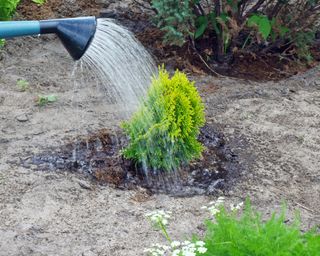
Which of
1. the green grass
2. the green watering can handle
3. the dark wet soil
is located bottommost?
the dark wet soil

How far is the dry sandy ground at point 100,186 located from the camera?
3.71 metres

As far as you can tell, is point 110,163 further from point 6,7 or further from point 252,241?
point 6,7

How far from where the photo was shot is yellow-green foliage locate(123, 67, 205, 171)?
167 inches

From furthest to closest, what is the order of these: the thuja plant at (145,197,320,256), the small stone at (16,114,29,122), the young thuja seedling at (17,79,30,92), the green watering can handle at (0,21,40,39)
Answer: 1. the young thuja seedling at (17,79,30,92)
2. the small stone at (16,114,29,122)
3. the thuja plant at (145,197,320,256)
4. the green watering can handle at (0,21,40,39)

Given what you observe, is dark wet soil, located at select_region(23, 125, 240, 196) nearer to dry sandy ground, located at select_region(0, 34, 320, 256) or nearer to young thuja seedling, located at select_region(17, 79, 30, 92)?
dry sandy ground, located at select_region(0, 34, 320, 256)

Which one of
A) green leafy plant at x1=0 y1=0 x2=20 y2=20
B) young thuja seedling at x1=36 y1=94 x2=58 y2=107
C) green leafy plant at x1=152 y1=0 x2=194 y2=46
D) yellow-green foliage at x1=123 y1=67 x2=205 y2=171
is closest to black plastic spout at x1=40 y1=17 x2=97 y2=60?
yellow-green foliage at x1=123 y1=67 x2=205 y2=171

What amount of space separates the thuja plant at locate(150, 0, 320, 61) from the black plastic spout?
3.17 metres

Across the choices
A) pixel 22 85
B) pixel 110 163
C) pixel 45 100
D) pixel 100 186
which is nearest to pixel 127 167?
pixel 110 163

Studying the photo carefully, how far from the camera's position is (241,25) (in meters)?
6.13

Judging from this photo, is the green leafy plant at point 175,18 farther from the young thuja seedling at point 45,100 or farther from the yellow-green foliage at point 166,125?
the yellow-green foliage at point 166,125

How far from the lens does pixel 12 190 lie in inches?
160

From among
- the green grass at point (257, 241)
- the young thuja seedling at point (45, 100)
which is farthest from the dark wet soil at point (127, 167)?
the green grass at point (257, 241)

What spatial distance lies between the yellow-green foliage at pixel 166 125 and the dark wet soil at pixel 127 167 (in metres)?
0.08

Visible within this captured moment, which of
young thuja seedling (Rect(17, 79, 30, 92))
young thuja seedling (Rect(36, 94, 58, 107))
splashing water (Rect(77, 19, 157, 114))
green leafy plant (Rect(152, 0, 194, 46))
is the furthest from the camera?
green leafy plant (Rect(152, 0, 194, 46))
